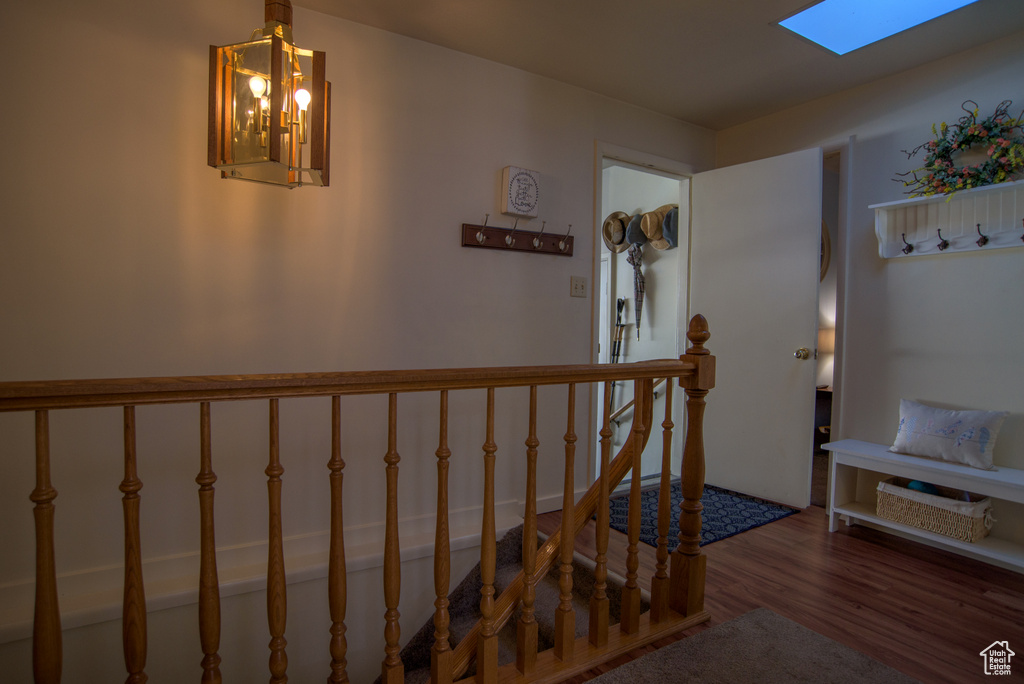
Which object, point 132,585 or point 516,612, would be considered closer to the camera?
point 132,585

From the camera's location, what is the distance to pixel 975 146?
248 cm

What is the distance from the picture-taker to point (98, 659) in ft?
6.21

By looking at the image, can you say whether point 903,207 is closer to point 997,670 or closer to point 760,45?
point 760,45

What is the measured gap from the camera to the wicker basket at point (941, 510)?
91.2 inches

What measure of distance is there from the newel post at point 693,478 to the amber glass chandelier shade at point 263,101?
52.6 inches

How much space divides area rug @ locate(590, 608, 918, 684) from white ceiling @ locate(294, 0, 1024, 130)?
2.28 m

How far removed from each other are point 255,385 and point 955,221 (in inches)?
117

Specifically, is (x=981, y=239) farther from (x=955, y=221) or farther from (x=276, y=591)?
(x=276, y=591)

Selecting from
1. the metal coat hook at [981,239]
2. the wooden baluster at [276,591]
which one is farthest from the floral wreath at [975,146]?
the wooden baluster at [276,591]

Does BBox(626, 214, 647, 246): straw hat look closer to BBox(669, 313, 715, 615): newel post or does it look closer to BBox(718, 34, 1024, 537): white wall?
BBox(718, 34, 1024, 537): white wall

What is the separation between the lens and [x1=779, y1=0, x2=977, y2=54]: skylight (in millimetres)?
2207

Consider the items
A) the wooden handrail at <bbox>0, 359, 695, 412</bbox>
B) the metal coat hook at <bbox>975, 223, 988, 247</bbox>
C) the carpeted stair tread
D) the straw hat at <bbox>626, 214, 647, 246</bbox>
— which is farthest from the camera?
the straw hat at <bbox>626, 214, 647, 246</bbox>

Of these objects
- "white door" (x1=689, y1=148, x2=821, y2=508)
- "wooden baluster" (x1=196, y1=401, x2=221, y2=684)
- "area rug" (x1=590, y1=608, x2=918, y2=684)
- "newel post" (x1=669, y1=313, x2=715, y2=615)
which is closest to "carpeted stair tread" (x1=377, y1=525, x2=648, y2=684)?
"newel post" (x1=669, y1=313, x2=715, y2=615)

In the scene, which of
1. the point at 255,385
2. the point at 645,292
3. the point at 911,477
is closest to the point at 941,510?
the point at 911,477
